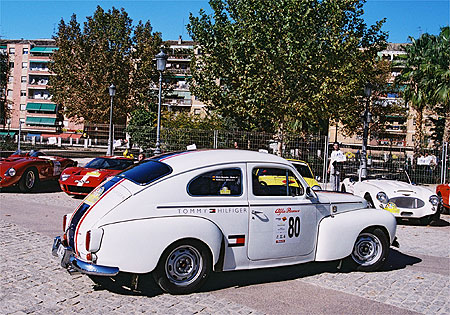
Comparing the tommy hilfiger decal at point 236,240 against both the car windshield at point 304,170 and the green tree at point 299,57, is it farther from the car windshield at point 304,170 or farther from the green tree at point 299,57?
the green tree at point 299,57

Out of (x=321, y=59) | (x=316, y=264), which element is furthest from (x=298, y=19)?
(x=316, y=264)

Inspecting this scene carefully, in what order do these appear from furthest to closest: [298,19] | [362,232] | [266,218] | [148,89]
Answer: [148,89], [298,19], [362,232], [266,218]

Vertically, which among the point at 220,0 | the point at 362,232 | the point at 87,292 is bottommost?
the point at 87,292

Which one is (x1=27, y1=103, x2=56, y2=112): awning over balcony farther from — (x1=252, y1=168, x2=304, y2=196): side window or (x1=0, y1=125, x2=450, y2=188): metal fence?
(x1=252, y1=168, x2=304, y2=196): side window

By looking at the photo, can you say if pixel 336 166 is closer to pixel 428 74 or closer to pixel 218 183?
pixel 218 183

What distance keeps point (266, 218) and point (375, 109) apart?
38.4 metres

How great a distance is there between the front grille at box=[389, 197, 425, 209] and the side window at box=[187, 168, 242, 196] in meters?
6.63

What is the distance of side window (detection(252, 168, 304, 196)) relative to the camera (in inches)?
235

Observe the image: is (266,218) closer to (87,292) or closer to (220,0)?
(87,292)

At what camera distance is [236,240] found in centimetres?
566

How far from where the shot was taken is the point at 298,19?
23547mm

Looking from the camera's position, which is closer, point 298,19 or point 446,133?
point 298,19

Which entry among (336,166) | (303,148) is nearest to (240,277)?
(336,166)

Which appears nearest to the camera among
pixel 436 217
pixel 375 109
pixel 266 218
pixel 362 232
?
pixel 266 218
